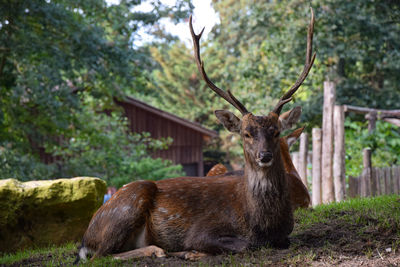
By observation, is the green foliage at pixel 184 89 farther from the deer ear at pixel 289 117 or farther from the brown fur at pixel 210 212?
the brown fur at pixel 210 212

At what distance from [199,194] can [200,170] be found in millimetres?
21267

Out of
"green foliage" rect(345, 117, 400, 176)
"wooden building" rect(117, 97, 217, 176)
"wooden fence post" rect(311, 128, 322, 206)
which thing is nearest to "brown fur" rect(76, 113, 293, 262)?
"wooden fence post" rect(311, 128, 322, 206)

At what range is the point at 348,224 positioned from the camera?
5074 millimetres

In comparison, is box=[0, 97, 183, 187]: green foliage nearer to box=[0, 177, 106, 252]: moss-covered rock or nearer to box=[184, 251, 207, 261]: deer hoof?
box=[0, 177, 106, 252]: moss-covered rock

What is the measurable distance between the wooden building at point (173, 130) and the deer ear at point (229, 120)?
1744 cm

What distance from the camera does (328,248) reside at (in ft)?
13.8

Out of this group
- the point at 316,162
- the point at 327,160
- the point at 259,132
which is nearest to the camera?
the point at 259,132

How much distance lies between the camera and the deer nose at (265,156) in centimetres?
410

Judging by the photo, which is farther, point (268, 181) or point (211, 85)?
point (211, 85)

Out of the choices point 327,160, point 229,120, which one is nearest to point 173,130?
point 327,160

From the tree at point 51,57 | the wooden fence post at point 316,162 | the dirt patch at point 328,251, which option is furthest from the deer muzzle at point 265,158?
the tree at point 51,57

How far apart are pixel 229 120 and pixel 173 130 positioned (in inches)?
775

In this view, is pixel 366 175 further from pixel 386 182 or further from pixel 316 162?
pixel 316 162

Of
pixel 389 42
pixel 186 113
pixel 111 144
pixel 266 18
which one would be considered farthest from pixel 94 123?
pixel 186 113
